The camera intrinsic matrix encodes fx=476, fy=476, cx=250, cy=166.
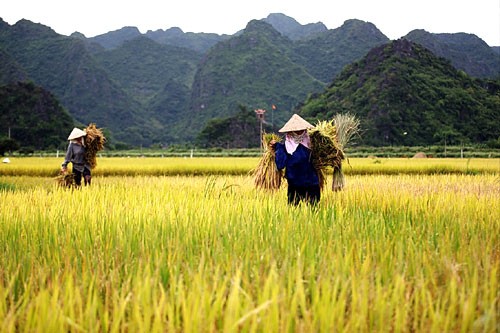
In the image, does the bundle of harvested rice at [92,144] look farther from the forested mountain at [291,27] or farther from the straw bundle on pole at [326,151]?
the forested mountain at [291,27]

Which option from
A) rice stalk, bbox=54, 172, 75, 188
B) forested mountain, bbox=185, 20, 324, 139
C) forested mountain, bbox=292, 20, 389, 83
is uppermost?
forested mountain, bbox=292, 20, 389, 83

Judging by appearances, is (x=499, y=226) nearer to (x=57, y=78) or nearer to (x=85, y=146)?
(x=85, y=146)

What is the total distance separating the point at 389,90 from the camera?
1953 inches

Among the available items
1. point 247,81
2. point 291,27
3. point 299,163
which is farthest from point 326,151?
point 291,27

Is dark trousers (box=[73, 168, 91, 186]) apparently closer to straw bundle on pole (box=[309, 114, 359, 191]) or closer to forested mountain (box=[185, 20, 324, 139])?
straw bundle on pole (box=[309, 114, 359, 191])

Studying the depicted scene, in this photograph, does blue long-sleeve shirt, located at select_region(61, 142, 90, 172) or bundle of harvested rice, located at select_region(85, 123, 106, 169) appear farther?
bundle of harvested rice, located at select_region(85, 123, 106, 169)

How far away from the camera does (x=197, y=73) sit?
4599 inches

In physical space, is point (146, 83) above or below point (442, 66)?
above

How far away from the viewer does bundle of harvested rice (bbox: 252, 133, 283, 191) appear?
5352 millimetres

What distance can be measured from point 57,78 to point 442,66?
3627 inches

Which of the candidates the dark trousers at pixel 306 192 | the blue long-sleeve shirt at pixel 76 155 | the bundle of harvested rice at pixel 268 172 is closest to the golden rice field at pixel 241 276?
the dark trousers at pixel 306 192

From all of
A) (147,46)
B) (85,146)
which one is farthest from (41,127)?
(147,46)

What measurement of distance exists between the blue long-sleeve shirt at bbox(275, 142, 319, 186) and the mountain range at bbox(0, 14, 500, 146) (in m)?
81.1

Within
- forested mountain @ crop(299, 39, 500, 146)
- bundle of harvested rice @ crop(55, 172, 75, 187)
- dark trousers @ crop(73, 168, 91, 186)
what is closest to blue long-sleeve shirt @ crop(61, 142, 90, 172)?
dark trousers @ crop(73, 168, 91, 186)
